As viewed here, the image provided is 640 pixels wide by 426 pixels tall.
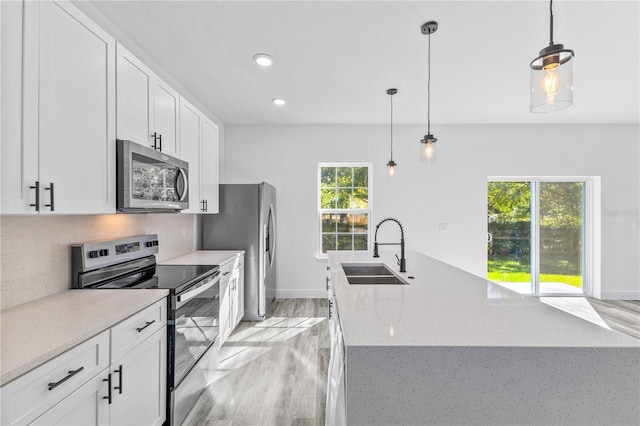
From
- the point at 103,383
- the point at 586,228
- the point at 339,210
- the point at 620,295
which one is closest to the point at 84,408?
the point at 103,383

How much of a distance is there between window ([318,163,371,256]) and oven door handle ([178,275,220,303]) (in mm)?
2420

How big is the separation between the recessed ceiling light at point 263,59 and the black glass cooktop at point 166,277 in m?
1.82

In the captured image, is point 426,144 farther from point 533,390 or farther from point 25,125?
point 25,125

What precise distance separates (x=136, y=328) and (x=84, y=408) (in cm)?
36

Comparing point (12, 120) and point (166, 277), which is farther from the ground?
point (12, 120)

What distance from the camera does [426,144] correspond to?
231 centimetres

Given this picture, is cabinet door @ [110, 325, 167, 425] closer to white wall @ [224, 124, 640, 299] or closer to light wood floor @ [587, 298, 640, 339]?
white wall @ [224, 124, 640, 299]

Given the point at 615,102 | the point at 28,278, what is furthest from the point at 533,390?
the point at 615,102

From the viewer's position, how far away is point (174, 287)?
1797 mm

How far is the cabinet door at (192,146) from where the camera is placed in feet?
8.46

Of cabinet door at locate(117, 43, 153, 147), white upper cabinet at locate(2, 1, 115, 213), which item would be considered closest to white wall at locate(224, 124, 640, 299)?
cabinet door at locate(117, 43, 153, 147)

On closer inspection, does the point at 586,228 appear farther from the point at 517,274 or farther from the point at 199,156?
the point at 199,156

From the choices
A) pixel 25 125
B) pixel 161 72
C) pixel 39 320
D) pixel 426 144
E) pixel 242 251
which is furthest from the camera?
pixel 242 251

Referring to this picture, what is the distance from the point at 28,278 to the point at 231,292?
68.0 inches
